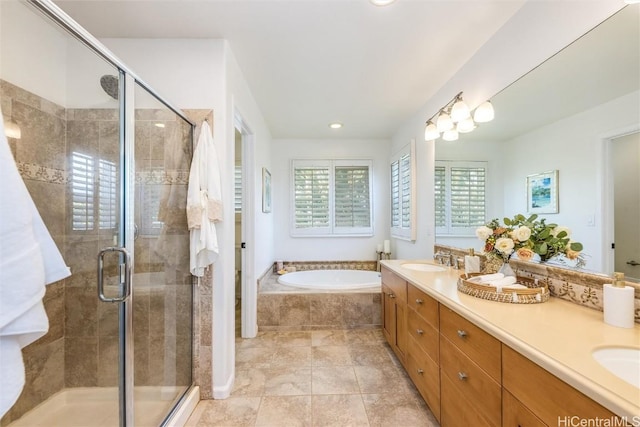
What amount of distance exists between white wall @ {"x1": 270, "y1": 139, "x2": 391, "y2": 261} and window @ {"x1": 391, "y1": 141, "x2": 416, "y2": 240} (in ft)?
0.81

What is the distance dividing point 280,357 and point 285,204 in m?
2.26

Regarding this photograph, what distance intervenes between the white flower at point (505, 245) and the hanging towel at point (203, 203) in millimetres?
1683

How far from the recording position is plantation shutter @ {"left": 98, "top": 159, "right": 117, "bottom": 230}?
60.2 inches

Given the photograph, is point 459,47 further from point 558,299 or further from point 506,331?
point 506,331

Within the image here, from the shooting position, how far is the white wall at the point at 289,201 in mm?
4223

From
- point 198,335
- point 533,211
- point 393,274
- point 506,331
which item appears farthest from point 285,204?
point 506,331

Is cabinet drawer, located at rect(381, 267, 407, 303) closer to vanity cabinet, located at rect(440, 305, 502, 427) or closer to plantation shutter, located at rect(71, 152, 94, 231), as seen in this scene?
vanity cabinet, located at rect(440, 305, 502, 427)

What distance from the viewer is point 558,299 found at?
1.40 metres

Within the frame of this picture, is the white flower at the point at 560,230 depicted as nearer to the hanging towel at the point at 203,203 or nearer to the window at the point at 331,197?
the hanging towel at the point at 203,203

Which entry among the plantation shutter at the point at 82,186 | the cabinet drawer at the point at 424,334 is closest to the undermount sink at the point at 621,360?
the cabinet drawer at the point at 424,334

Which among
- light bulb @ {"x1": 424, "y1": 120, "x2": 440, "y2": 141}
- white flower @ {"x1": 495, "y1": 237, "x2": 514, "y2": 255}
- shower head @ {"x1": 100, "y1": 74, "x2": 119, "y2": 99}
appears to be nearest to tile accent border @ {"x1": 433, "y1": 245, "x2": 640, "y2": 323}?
white flower @ {"x1": 495, "y1": 237, "x2": 514, "y2": 255}

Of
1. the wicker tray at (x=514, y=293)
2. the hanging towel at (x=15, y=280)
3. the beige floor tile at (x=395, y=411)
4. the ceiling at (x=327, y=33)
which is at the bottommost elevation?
the beige floor tile at (x=395, y=411)

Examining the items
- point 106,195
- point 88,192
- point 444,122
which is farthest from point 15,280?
point 444,122

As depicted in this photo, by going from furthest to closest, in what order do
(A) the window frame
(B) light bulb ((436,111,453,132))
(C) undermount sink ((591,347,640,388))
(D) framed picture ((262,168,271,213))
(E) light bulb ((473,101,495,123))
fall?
1. (D) framed picture ((262,168,271,213))
2. (B) light bulb ((436,111,453,132))
3. (A) the window frame
4. (E) light bulb ((473,101,495,123))
5. (C) undermount sink ((591,347,640,388))
